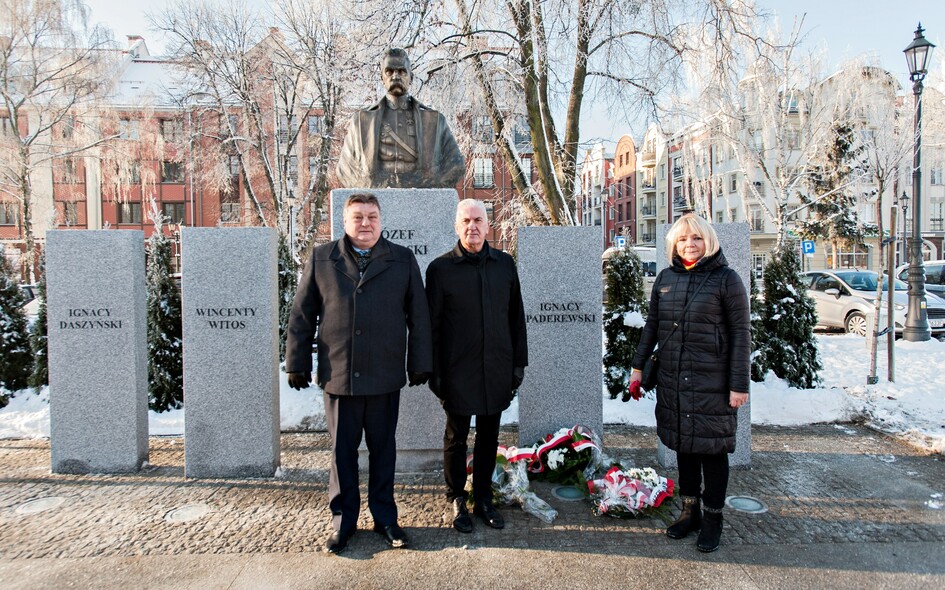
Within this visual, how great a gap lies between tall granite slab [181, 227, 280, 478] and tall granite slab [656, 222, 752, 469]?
10.7ft

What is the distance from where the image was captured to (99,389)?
513 centimetres

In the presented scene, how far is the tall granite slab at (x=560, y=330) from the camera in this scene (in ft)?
17.0

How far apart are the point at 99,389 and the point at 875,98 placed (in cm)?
2300

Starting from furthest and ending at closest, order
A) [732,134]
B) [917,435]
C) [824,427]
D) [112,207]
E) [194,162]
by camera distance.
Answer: [112,207] → [194,162] → [732,134] → [824,427] → [917,435]

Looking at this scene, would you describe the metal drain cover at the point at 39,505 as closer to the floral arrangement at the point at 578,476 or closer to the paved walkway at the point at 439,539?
the paved walkway at the point at 439,539

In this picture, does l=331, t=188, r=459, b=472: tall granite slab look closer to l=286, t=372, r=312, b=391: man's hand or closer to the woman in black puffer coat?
l=286, t=372, r=312, b=391: man's hand

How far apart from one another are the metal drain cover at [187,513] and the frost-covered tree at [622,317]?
4904 mm

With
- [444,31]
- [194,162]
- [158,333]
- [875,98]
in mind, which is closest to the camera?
[158,333]

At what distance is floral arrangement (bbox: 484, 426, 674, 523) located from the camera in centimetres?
406

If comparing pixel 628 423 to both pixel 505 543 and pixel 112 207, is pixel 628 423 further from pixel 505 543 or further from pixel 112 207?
pixel 112 207

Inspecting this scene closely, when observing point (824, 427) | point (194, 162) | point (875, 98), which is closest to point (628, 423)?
point (824, 427)

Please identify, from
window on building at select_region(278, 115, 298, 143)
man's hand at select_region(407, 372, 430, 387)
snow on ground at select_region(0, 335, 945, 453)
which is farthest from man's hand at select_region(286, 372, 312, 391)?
window on building at select_region(278, 115, 298, 143)

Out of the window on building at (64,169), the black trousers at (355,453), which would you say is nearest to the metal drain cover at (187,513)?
the black trousers at (355,453)

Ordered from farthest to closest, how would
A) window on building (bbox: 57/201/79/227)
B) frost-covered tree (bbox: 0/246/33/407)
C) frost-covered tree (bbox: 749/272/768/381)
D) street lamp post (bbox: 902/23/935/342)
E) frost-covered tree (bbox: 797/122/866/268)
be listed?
window on building (bbox: 57/201/79/227) → frost-covered tree (bbox: 797/122/866/268) → street lamp post (bbox: 902/23/935/342) → frost-covered tree (bbox: 0/246/33/407) → frost-covered tree (bbox: 749/272/768/381)
